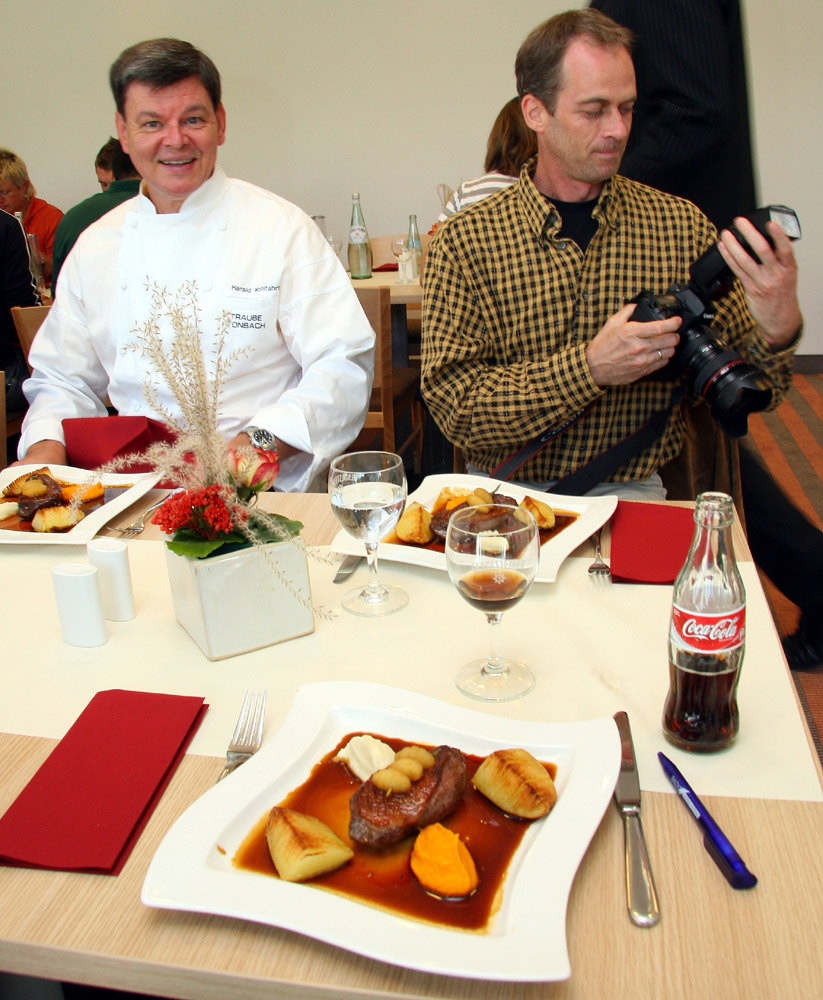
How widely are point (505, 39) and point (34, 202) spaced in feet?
9.64

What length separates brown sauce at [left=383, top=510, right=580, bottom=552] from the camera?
1145mm

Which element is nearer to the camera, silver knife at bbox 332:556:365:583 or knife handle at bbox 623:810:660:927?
knife handle at bbox 623:810:660:927

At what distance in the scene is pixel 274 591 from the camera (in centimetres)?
94

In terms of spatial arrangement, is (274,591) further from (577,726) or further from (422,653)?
(577,726)

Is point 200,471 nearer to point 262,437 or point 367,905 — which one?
point 367,905

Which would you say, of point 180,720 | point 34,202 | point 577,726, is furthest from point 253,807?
point 34,202

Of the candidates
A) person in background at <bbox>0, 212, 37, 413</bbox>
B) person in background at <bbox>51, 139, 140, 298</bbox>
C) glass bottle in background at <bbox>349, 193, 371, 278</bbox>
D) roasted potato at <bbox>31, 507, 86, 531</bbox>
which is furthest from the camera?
glass bottle in background at <bbox>349, 193, 371, 278</bbox>

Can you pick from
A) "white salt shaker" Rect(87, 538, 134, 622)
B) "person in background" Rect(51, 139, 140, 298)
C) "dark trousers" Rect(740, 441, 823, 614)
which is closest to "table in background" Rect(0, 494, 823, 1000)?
"white salt shaker" Rect(87, 538, 134, 622)

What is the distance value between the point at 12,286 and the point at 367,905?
355 cm

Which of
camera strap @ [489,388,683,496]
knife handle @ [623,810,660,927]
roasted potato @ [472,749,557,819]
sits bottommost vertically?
camera strap @ [489,388,683,496]

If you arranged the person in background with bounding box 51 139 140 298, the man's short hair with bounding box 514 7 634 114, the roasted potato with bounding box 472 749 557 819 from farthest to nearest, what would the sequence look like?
the person in background with bounding box 51 139 140 298
the man's short hair with bounding box 514 7 634 114
the roasted potato with bounding box 472 749 557 819

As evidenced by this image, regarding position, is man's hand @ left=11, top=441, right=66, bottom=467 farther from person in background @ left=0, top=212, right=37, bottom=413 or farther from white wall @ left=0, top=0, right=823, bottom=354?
white wall @ left=0, top=0, right=823, bottom=354

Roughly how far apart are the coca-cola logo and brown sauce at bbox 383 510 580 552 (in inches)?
16.2

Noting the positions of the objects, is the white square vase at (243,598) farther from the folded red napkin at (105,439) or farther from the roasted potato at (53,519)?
the folded red napkin at (105,439)
